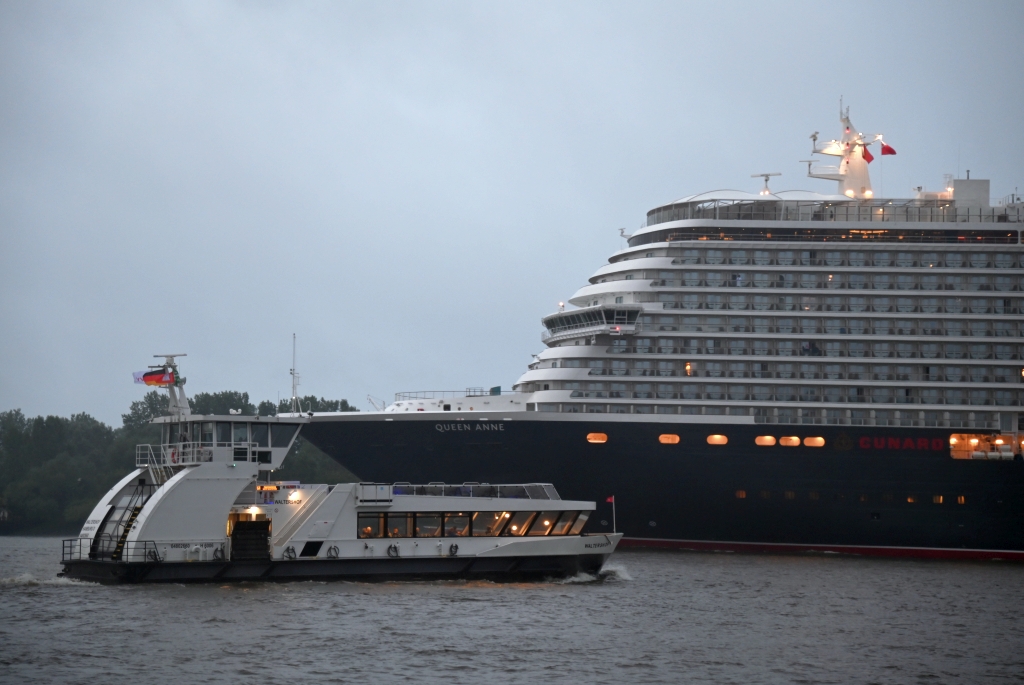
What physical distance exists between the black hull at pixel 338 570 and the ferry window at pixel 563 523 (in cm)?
99

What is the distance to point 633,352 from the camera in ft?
189

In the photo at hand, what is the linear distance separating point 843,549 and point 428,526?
24.1 metres

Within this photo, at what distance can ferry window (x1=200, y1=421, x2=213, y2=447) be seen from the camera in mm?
39406

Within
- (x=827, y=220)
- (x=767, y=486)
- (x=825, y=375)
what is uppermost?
(x=827, y=220)

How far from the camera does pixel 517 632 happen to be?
31.5m

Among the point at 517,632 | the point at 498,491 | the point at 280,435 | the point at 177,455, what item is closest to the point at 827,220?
the point at 498,491

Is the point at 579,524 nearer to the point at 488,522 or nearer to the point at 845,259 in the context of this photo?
the point at 488,522

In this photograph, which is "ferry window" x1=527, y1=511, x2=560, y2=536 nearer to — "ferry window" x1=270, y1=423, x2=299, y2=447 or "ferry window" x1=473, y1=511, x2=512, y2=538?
"ferry window" x1=473, y1=511, x2=512, y2=538

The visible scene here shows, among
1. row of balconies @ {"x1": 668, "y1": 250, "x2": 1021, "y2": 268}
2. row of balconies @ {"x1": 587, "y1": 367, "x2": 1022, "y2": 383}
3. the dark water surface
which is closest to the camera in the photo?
the dark water surface

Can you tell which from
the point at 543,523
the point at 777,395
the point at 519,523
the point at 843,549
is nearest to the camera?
the point at 519,523

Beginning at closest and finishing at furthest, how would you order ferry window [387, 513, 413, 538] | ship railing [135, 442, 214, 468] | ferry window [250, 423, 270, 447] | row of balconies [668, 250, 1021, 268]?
ship railing [135, 442, 214, 468] → ferry window [387, 513, 413, 538] → ferry window [250, 423, 270, 447] → row of balconies [668, 250, 1021, 268]

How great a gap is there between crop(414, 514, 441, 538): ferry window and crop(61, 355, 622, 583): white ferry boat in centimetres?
3

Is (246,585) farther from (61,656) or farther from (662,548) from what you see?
(662,548)

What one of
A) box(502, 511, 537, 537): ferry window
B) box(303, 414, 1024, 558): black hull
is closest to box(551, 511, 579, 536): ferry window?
box(502, 511, 537, 537): ferry window
